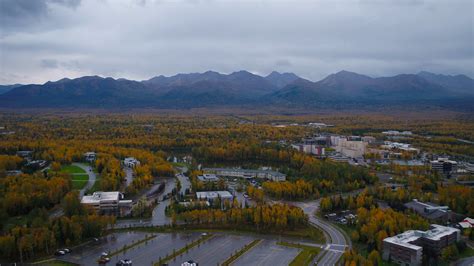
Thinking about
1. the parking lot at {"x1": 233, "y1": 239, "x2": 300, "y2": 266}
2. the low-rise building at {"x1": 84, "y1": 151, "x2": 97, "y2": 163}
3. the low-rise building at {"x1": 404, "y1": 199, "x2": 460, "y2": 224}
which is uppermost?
the low-rise building at {"x1": 84, "y1": 151, "x2": 97, "y2": 163}

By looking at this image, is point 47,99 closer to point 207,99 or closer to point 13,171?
point 207,99

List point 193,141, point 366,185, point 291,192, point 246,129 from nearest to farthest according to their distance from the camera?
point 291,192
point 366,185
point 193,141
point 246,129

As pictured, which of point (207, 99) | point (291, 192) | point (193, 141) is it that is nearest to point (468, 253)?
point (291, 192)

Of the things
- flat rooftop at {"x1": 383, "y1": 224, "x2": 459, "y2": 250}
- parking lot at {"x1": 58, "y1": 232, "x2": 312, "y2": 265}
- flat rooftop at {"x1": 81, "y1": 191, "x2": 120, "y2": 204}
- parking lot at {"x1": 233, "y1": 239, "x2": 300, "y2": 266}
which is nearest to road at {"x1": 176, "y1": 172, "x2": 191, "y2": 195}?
flat rooftop at {"x1": 81, "y1": 191, "x2": 120, "y2": 204}

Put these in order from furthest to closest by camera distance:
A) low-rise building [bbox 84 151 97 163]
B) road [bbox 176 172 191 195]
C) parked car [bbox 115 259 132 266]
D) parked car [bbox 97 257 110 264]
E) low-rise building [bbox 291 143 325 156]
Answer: low-rise building [bbox 291 143 325 156], low-rise building [bbox 84 151 97 163], road [bbox 176 172 191 195], parked car [bbox 97 257 110 264], parked car [bbox 115 259 132 266]

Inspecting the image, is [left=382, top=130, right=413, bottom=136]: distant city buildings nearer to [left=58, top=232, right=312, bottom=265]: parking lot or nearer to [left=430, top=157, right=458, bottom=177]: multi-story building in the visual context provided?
[left=430, top=157, right=458, bottom=177]: multi-story building
